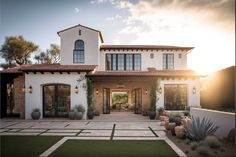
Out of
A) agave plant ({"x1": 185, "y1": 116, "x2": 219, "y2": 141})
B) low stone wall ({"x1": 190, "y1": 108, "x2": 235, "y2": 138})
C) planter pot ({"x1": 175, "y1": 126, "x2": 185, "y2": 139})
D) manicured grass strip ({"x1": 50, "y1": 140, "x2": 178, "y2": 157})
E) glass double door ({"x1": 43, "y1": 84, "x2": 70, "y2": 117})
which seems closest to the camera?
manicured grass strip ({"x1": 50, "y1": 140, "x2": 178, "y2": 157})

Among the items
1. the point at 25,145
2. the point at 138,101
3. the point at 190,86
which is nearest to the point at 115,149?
the point at 25,145

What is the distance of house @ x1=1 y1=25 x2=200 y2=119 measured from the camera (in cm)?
1770

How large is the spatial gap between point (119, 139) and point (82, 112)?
7.93 metres

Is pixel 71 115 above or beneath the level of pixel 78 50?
beneath

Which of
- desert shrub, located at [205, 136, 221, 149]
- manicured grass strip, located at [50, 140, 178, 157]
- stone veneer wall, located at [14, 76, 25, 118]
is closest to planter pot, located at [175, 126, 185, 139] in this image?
manicured grass strip, located at [50, 140, 178, 157]

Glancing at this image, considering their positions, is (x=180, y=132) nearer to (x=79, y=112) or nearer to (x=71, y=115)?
(x=79, y=112)

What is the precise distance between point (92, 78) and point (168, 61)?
8970 mm

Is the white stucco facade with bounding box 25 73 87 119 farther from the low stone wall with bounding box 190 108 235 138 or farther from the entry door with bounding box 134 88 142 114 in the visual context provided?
the low stone wall with bounding box 190 108 235 138

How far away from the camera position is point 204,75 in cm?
1842

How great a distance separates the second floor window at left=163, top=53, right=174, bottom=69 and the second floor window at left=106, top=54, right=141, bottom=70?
2.70 meters

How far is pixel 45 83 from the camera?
1777 cm

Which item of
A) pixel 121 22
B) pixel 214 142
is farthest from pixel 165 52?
pixel 214 142

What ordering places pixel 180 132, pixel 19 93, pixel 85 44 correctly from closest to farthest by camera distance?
pixel 180 132 → pixel 19 93 → pixel 85 44

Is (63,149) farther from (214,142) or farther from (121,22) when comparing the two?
(121,22)
